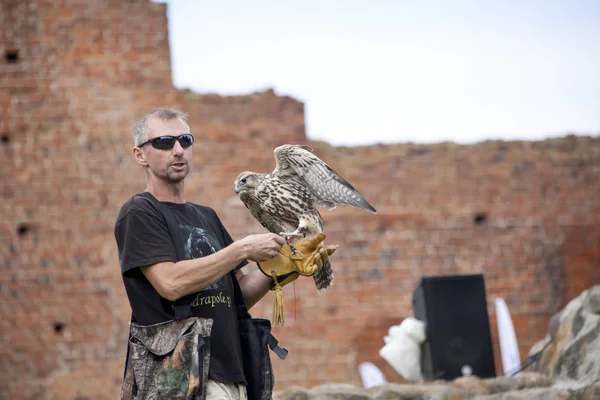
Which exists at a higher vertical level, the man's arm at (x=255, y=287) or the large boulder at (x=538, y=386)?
the man's arm at (x=255, y=287)

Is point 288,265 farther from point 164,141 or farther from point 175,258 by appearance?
point 164,141

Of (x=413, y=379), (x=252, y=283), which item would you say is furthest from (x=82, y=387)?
(x=252, y=283)

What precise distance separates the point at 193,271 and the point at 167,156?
0.50 metres

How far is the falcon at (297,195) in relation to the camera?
4539 millimetres

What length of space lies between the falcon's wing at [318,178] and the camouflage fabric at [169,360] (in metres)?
1.18

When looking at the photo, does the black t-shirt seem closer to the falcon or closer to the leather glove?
the leather glove

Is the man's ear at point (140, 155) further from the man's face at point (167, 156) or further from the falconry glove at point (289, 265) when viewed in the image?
the falconry glove at point (289, 265)

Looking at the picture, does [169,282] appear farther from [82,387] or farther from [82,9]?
[82,9]

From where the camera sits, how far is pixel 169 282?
12.0 feet

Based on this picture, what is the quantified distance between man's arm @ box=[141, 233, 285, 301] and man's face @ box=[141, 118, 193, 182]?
398mm

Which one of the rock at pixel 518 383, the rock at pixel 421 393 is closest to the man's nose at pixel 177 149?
the rock at pixel 421 393

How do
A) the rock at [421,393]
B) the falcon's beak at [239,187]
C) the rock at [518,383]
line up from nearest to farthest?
the falcon's beak at [239,187]
the rock at [421,393]
the rock at [518,383]

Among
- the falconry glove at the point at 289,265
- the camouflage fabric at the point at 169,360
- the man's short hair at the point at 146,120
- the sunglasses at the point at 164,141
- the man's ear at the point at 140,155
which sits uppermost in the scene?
the man's short hair at the point at 146,120

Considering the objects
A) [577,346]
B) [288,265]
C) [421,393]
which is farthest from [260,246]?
[577,346]
